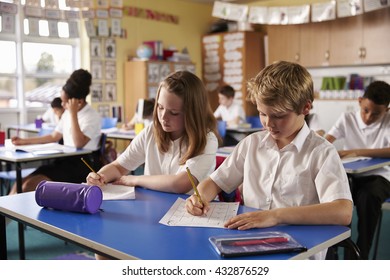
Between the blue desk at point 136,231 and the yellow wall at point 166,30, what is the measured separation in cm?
→ 542

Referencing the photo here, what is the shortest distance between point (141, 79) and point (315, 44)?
255 cm

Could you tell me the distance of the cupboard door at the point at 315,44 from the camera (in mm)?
6441

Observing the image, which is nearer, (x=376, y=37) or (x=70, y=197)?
(x=70, y=197)

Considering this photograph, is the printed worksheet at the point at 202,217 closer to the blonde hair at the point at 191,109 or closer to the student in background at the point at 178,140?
the student in background at the point at 178,140

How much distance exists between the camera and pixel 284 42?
6.92 metres

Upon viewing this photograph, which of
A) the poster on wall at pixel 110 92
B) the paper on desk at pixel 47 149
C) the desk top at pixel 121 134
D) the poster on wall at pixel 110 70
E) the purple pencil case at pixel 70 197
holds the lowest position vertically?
the desk top at pixel 121 134

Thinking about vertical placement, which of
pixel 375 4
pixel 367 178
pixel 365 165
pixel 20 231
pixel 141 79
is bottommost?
pixel 20 231

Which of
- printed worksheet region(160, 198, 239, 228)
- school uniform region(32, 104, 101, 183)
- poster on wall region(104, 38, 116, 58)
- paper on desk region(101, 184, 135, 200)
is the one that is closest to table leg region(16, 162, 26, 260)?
school uniform region(32, 104, 101, 183)

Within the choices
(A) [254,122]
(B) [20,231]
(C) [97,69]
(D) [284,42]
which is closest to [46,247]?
(B) [20,231]

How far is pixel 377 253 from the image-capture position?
9.58ft

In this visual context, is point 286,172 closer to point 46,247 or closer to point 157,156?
point 157,156

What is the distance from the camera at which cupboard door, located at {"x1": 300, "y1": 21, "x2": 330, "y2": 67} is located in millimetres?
6441

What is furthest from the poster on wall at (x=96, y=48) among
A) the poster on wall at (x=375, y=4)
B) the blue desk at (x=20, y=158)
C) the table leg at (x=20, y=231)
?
the table leg at (x=20, y=231)
